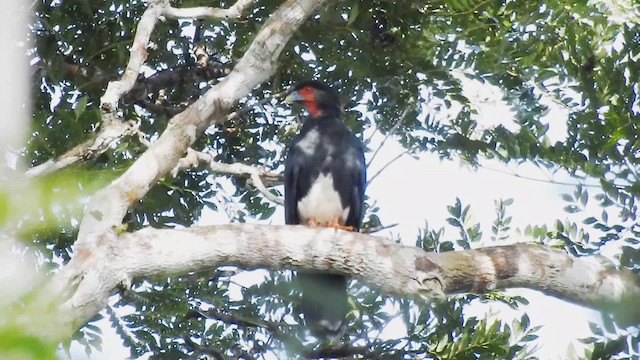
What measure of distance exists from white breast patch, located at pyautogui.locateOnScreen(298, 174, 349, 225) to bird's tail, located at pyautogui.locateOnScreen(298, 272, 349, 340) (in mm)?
1007

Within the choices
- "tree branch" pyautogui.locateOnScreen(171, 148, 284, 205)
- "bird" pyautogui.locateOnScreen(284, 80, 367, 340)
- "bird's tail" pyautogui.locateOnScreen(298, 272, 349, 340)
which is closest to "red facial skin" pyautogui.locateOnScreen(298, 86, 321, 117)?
"bird" pyautogui.locateOnScreen(284, 80, 367, 340)

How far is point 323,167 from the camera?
5.16 metres

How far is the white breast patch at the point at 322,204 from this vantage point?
518cm

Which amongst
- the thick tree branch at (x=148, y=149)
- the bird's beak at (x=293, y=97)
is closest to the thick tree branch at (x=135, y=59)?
the thick tree branch at (x=148, y=149)

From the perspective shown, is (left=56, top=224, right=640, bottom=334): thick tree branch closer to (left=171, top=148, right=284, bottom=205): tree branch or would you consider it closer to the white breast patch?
(left=171, top=148, right=284, bottom=205): tree branch

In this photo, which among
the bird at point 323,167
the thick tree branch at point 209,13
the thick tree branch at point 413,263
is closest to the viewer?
the thick tree branch at point 413,263

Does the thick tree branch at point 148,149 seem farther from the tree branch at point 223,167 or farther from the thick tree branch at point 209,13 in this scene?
the tree branch at point 223,167

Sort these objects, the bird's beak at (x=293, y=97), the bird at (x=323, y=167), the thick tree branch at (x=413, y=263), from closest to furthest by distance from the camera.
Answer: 1. the thick tree branch at (x=413, y=263)
2. the bird's beak at (x=293, y=97)
3. the bird at (x=323, y=167)

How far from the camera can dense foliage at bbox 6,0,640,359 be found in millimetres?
3783

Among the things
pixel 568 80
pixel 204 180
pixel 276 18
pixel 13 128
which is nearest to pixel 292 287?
pixel 204 180

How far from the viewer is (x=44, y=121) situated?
3967 mm

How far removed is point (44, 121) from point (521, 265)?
2.31m

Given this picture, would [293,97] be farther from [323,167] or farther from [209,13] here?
[209,13]

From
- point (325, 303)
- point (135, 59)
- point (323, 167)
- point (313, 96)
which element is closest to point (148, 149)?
point (135, 59)
